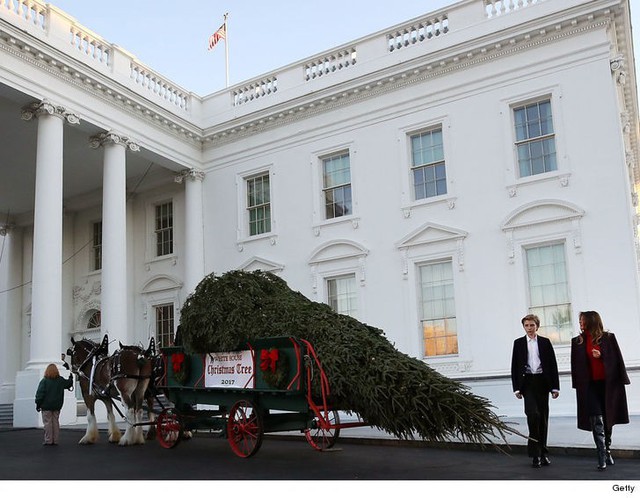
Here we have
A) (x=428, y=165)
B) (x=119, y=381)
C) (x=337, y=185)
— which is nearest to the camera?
(x=119, y=381)

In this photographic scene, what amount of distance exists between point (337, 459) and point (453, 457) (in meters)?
1.51

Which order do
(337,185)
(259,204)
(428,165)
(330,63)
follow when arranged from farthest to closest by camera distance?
1. (259,204)
2. (330,63)
3. (337,185)
4. (428,165)

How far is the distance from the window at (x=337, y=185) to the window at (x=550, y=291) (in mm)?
5459

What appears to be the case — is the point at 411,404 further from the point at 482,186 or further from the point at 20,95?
the point at 20,95

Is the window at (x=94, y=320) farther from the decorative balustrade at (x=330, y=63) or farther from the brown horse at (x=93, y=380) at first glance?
the brown horse at (x=93, y=380)

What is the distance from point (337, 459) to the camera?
8984 mm

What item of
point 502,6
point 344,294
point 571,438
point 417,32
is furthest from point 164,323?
point 571,438

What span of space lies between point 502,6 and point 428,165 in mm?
4371

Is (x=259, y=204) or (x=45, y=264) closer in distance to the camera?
(x=45, y=264)

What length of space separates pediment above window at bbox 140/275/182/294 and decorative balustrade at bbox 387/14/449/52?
32.9ft

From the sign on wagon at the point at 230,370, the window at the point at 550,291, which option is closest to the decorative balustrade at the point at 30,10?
the sign on wagon at the point at 230,370

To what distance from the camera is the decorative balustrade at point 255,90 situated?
21.5m

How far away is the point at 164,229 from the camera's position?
2361 cm

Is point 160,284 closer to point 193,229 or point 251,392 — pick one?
point 193,229
